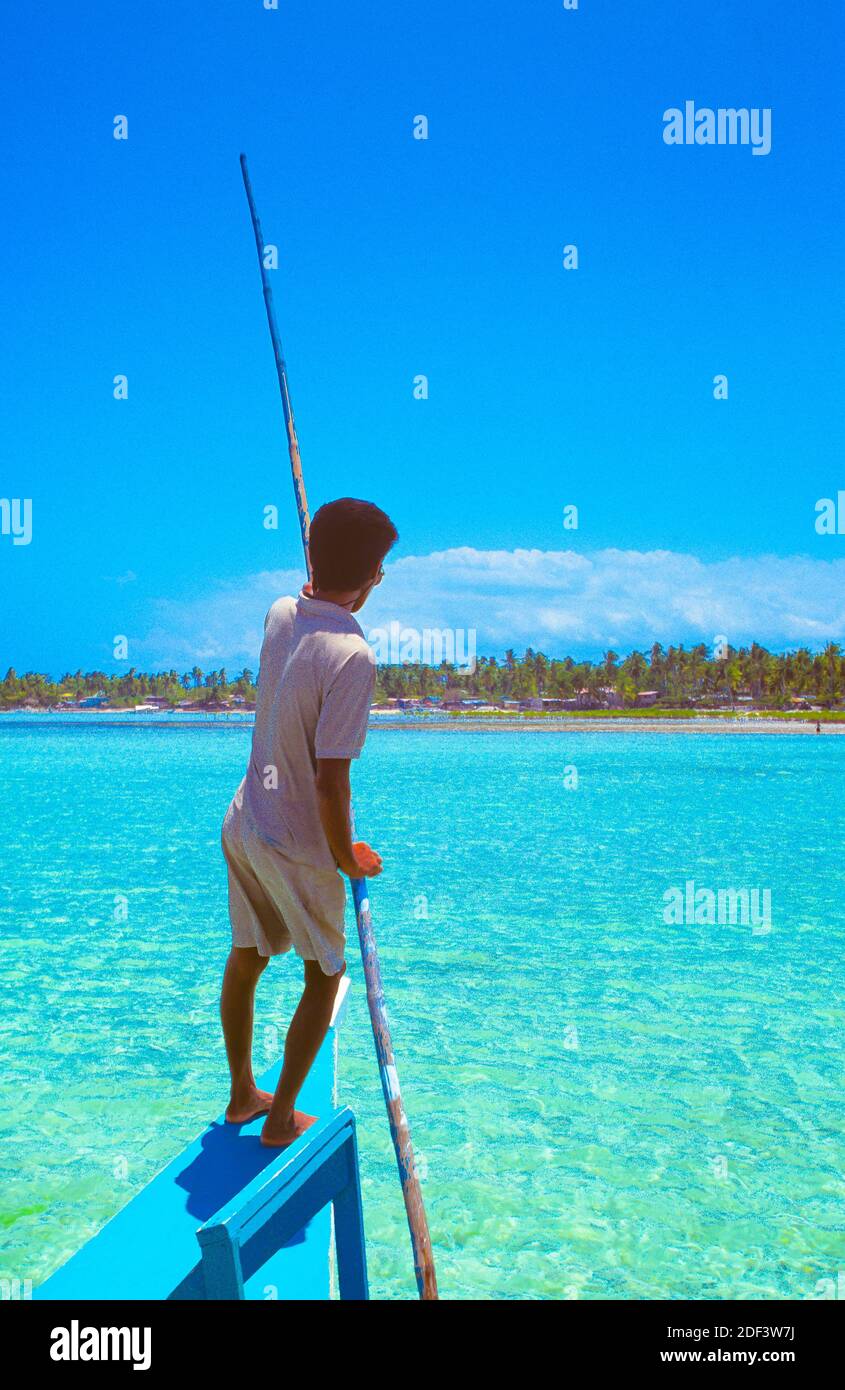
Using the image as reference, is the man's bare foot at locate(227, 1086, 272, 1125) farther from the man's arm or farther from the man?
the man's arm

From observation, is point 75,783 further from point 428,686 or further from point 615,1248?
point 428,686

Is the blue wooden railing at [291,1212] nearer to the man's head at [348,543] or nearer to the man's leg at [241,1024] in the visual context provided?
the man's leg at [241,1024]

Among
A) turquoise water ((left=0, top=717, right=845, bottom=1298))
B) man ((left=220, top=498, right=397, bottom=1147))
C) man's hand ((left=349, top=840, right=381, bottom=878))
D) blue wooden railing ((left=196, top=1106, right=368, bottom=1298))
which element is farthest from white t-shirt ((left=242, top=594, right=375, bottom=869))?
turquoise water ((left=0, top=717, right=845, bottom=1298))

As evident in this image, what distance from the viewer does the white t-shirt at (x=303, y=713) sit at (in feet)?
7.73

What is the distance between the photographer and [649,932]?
10.9 m

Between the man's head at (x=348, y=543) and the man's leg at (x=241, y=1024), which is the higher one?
the man's head at (x=348, y=543)

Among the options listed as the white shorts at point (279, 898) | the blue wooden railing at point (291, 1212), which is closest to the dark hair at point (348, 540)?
the white shorts at point (279, 898)

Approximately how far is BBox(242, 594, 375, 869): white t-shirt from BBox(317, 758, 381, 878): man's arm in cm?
3

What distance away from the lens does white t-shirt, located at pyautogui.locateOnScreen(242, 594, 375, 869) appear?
7.73 feet

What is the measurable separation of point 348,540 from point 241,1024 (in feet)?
4.25

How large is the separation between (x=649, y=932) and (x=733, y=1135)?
563 centimetres

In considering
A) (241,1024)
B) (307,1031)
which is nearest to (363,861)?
(307,1031)

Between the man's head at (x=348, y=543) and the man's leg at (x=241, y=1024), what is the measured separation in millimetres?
Answer: 975
